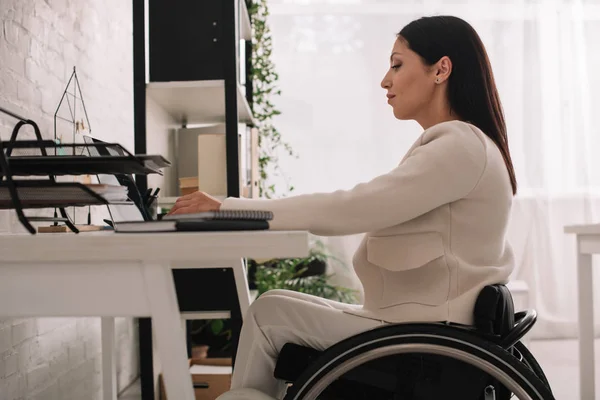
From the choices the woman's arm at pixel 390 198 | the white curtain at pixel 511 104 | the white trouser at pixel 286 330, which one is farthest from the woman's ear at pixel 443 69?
the white curtain at pixel 511 104

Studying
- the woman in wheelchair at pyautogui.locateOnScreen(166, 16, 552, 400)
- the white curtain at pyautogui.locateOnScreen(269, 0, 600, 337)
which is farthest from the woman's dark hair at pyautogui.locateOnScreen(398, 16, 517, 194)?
the white curtain at pyautogui.locateOnScreen(269, 0, 600, 337)

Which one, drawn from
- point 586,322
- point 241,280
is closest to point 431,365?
point 241,280

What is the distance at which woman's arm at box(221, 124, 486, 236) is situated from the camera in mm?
1021

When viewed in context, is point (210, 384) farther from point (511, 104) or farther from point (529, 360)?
point (511, 104)

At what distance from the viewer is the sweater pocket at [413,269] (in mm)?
1087

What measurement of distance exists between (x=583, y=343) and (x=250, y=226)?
186 cm

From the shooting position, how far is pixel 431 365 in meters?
0.98

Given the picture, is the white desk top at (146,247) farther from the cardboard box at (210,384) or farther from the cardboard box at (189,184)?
the cardboard box at (210,384)

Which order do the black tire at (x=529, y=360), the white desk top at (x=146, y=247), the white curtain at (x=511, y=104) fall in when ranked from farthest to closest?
the white curtain at (x=511, y=104)
the black tire at (x=529, y=360)
the white desk top at (x=146, y=247)

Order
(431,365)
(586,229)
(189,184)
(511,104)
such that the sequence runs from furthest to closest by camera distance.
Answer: (511,104) < (189,184) < (586,229) < (431,365)

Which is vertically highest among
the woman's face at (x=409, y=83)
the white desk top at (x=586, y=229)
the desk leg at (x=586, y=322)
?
the woman's face at (x=409, y=83)

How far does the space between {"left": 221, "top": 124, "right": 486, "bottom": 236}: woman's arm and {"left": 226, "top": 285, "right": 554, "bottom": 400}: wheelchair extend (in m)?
0.18

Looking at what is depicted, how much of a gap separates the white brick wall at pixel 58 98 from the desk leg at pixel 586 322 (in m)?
1.82

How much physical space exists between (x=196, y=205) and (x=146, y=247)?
0.31m
